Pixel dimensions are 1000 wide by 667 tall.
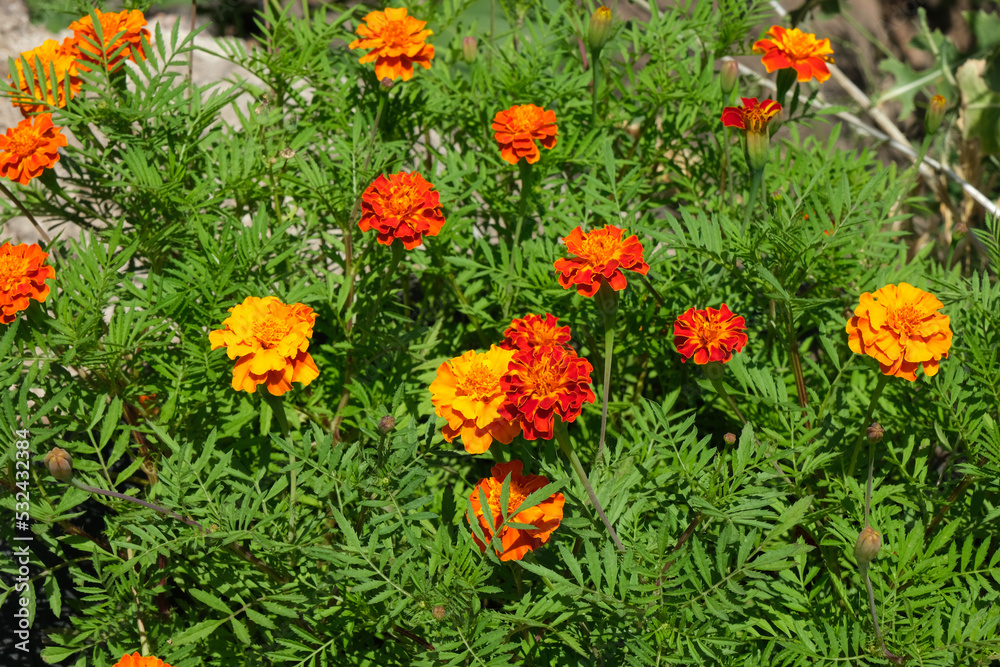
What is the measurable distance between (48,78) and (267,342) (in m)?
0.87

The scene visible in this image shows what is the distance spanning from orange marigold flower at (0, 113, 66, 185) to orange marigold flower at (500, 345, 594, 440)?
944mm

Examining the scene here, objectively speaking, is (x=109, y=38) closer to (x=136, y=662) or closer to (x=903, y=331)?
(x=136, y=662)

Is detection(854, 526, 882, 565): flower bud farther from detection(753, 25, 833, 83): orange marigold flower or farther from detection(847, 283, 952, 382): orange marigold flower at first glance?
detection(753, 25, 833, 83): orange marigold flower

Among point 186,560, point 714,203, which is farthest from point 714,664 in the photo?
point 714,203

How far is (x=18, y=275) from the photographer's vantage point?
3.87 ft

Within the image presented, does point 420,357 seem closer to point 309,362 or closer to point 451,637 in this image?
point 309,362

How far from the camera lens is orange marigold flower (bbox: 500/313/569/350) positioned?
1.14 metres

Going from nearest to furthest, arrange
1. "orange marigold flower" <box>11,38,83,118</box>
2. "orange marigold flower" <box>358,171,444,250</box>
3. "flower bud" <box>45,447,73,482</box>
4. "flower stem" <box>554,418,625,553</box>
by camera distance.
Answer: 1. "flower bud" <box>45,447,73,482</box>
2. "flower stem" <box>554,418,625,553</box>
3. "orange marigold flower" <box>358,171,444,250</box>
4. "orange marigold flower" <box>11,38,83,118</box>

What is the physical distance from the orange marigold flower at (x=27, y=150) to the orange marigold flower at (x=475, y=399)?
849 millimetres

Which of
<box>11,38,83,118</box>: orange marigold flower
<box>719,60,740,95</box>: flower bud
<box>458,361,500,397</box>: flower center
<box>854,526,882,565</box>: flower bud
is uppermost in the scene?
<box>11,38,83,118</box>: orange marigold flower

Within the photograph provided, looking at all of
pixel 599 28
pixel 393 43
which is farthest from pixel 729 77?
pixel 393 43

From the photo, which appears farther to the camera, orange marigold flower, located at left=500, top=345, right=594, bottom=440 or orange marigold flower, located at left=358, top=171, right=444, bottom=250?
orange marigold flower, located at left=358, top=171, right=444, bottom=250

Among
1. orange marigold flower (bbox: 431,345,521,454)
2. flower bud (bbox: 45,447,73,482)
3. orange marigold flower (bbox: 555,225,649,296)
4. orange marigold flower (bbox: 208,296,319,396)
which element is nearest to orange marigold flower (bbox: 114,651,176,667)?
flower bud (bbox: 45,447,73,482)

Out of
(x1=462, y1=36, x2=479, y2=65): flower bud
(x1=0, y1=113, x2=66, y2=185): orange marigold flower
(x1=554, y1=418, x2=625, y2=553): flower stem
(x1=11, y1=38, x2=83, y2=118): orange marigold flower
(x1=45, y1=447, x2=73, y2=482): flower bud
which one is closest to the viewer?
(x1=45, y1=447, x2=73, y2=482): flower bud
